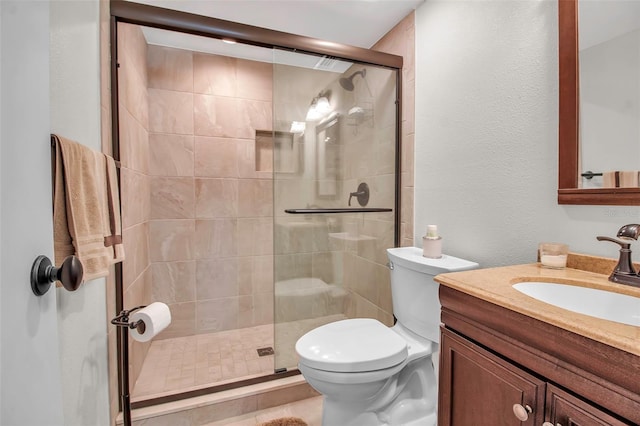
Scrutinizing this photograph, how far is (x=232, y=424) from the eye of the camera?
1634 mm

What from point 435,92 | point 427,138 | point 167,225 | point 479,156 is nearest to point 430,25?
point 435,92

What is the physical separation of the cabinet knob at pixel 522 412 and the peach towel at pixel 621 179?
2.46ft

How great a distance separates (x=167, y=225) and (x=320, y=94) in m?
1.54

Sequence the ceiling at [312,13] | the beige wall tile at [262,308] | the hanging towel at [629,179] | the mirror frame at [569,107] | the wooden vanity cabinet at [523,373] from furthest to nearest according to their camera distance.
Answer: the beige wall tile at [262,308] → the ceiling at [312,13] → the mirror frame at [569,107] → the hanging towel at [629,179] → the wooden vanity cabinet at [523,373]

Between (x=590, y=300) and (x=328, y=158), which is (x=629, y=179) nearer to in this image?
(x=590, y=300)

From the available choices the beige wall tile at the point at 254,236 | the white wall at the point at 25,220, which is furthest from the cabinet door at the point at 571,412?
the beige wall tile at the point at 254,236

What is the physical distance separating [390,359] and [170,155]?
2.10 m

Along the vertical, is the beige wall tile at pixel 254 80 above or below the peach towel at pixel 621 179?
above

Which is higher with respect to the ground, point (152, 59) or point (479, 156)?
point (152, 59)

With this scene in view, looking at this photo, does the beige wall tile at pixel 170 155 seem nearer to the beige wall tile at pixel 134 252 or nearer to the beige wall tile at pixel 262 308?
the beige wall tile at pixel 134 252

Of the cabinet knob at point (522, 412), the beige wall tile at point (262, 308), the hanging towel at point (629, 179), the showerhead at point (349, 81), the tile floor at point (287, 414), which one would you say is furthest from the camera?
the beige wall tile at point (262, 308)

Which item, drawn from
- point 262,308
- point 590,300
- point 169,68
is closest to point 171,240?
point 262,308

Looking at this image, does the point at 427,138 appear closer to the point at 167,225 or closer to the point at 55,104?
the point at 55,104

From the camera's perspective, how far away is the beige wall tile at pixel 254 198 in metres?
2.59
